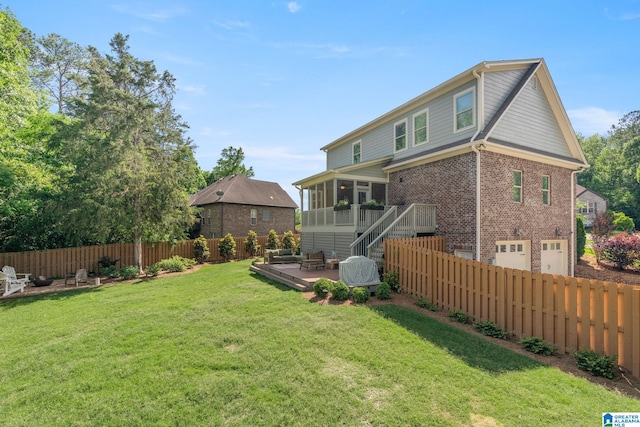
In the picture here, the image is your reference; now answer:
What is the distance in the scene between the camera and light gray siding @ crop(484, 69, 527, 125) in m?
11.0

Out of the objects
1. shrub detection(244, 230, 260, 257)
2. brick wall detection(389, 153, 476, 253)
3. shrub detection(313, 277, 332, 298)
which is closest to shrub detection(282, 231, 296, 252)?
shrub detection(244, 230, 260, 257)

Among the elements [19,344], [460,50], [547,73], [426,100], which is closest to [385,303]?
[19,344]

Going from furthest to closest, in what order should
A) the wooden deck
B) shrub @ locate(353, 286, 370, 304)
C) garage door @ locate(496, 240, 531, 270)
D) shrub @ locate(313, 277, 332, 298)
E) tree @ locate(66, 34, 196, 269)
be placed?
tree @ locate(66, 34, 196, 269)
garage door @ locate(496, 240, 531, 270)
the wooden deck
shrub @ locate(313, 277, 332, 298)
shrub @ locate(353, 286, 370, 304)

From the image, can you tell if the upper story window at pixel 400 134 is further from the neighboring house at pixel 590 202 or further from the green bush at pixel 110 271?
the neighboring house at pixel 590 202

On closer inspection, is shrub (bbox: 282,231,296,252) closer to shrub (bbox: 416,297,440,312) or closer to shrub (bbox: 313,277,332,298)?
shrub (bbox: 313,277,332,298)

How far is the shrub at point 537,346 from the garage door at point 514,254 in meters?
5.97

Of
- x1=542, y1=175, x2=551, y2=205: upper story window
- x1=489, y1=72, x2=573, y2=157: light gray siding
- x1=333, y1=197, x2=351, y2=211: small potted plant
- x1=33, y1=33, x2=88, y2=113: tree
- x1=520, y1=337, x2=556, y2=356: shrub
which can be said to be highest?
x1=33, y1=33, x2=88, y2=113: tree

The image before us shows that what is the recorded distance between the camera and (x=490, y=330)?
6.45 m

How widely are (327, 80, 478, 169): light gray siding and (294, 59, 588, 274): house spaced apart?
46mm

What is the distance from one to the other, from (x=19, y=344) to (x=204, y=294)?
4.35 m

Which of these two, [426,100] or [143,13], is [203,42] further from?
[426,100]

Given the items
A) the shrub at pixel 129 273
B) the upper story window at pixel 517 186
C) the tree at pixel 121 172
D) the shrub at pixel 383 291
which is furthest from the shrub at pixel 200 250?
the upper story window at pixel 517 186

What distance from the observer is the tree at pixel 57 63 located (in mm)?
24266

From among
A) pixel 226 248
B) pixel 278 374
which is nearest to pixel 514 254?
pixel 278 374
